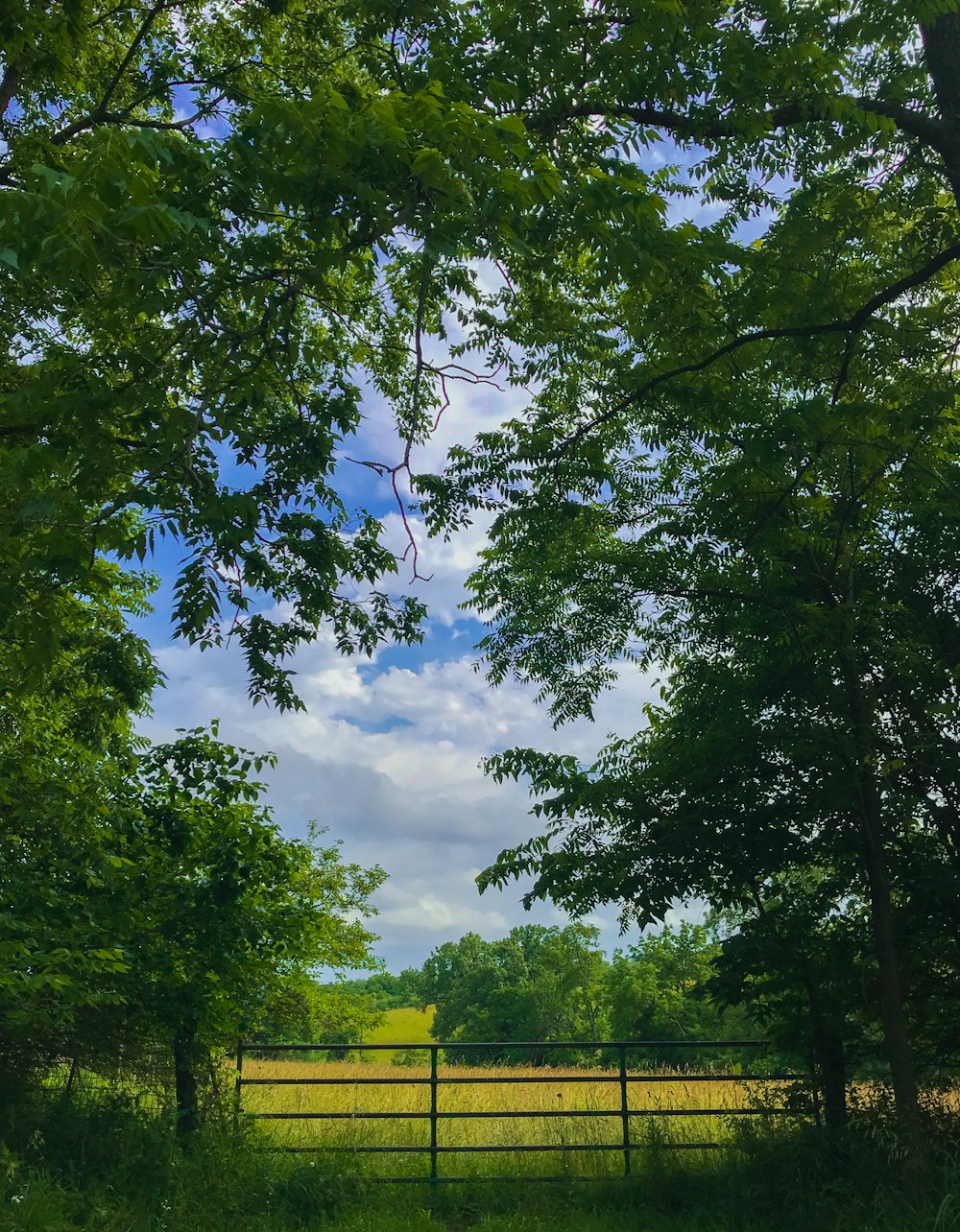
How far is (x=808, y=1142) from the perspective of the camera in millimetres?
9203

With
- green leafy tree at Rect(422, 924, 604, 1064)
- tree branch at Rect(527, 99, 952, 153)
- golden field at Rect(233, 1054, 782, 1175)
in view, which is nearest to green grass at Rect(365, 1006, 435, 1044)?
green leafy tree at Rect(422, 924, 604, 1064)

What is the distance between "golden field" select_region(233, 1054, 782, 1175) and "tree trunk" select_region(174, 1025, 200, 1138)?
69cm

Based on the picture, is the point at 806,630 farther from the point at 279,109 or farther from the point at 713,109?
the point at 279,109

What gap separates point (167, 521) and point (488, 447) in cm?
466

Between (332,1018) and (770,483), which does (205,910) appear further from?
(332,1018)

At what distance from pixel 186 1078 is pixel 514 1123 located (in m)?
3.76

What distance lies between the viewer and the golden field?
10.6 meters

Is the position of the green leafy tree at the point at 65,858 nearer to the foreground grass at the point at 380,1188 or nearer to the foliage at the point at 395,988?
the foreground grass at the point at 380,1188

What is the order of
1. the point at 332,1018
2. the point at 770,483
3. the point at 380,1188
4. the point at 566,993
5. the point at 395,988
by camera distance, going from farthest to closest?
the point at 395,988 < the point at 566,993 < the point at 332,1018 < the point at 380,1188 < the point at 770,483

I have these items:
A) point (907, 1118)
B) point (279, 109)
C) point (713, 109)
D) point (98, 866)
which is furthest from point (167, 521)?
point (907, 1118)

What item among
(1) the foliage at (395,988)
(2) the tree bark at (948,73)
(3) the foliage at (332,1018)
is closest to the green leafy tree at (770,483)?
(2) the tree bark at (948,73)

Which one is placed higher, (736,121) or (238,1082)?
(736,121)

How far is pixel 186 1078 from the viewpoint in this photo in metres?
10.5

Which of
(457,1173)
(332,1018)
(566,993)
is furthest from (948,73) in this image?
A: (566,993)
